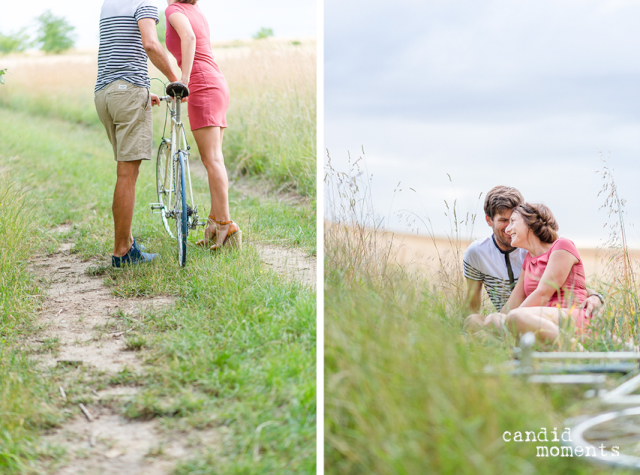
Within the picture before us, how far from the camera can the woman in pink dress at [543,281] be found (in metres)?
2.68

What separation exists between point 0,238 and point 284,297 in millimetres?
2109

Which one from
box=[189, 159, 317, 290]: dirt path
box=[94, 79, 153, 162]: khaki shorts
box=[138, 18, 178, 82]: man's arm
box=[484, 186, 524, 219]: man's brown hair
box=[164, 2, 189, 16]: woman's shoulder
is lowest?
box=[189, 159, 317, 290]: dirt path

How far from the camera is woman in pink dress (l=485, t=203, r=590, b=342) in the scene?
2.68 metres

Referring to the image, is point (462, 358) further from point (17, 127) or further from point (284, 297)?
point (17, 127)

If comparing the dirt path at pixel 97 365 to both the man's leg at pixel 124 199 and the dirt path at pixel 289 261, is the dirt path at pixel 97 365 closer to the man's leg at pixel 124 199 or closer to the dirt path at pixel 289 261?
the man's leg at pixel 124 199

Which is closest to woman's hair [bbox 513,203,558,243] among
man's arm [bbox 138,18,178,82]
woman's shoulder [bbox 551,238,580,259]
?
woman's shoulder [bbox 551,238,580,259]

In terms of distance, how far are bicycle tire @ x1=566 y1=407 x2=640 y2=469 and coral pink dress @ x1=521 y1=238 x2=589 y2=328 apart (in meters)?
0.71

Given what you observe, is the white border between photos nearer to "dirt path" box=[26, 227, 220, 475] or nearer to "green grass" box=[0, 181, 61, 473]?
"dirt path" box=[26, 227, 220, 475]

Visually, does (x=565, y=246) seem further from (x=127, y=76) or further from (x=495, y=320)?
(x=127, y=76)

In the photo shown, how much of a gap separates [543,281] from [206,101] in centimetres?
228

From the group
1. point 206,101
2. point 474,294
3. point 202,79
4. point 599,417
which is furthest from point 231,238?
point 599,417

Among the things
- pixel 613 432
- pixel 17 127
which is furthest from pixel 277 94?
pixel 613 432

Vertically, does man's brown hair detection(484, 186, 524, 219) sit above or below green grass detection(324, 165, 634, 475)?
above

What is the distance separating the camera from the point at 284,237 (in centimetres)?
429
